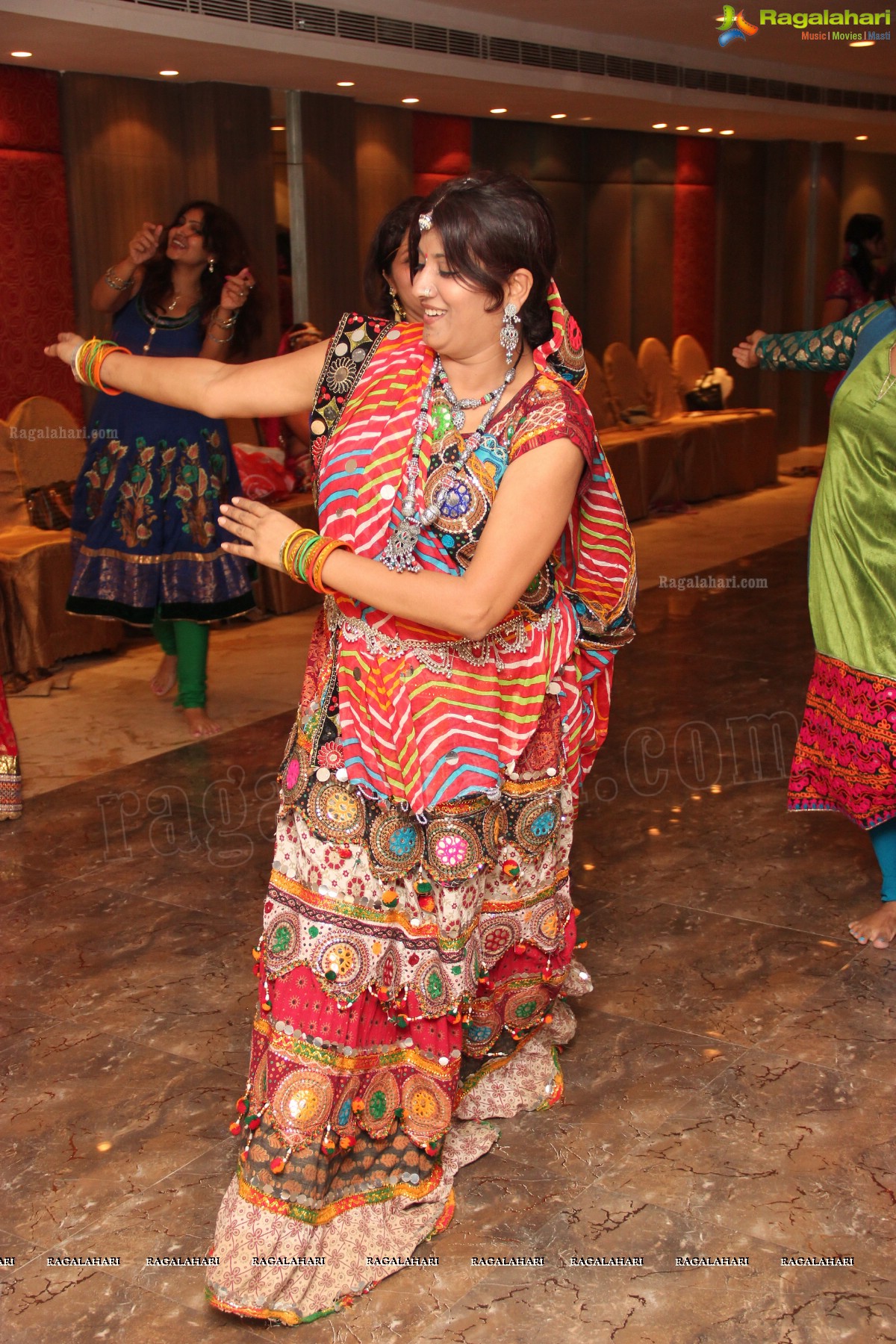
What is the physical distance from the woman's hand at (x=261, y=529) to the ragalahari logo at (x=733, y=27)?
603cm

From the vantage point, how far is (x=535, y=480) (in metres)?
1.94

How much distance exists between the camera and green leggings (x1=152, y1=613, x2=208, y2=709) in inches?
184

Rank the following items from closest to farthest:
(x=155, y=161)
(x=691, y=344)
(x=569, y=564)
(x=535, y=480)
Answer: (x=535, y=480)
(x=569, y=564)
(x=155, y=161)
(x=691, y=344)

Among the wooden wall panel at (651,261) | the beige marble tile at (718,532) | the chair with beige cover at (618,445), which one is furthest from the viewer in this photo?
the wooden wall panel at (651,261)

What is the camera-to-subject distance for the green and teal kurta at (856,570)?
9.45ft

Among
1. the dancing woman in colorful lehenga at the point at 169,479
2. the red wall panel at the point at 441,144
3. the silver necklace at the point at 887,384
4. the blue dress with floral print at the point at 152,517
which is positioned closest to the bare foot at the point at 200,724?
the dancing woman in colorful lehenga at the point at 169,479

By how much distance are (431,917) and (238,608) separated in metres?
2.72

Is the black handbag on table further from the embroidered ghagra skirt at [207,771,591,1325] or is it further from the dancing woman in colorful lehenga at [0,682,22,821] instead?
the embroidered ghagra skirt at [207,771,591,1325]

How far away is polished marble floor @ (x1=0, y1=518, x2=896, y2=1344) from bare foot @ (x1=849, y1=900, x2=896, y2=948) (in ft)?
0.15

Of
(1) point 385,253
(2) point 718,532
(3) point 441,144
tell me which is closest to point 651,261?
(3) point 441,144

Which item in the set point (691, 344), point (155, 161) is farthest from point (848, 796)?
point (691, 344)

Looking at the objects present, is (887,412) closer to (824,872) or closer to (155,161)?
(824,872)

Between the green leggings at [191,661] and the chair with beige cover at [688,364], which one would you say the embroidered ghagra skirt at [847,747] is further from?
the chair with beige cover at [688,364]

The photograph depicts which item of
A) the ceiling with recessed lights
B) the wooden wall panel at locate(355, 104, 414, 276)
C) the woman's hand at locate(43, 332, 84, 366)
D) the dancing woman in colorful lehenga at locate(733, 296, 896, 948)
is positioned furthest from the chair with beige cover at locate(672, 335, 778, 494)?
the woman's hand at locate(43, 332, 84, 366)
